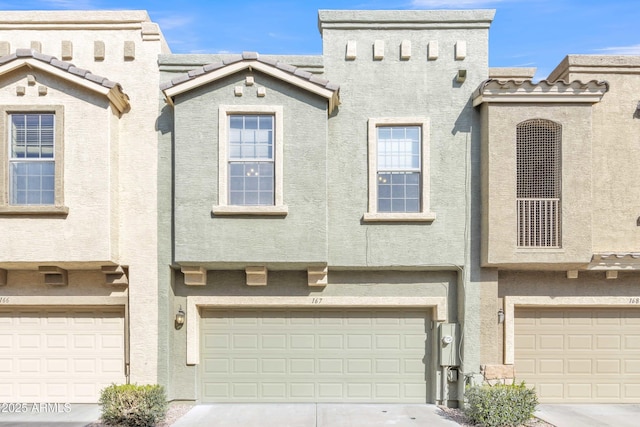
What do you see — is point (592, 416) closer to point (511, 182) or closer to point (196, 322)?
point (511, 182)

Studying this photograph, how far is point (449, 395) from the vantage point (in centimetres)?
1002

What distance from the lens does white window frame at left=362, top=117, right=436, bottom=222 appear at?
970 cm

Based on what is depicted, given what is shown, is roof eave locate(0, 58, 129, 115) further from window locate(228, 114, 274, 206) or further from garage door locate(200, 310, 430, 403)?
garage door locate(200, 310, 430, 403)

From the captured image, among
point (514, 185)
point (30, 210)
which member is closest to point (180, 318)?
point (30, 210)

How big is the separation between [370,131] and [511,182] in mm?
2827

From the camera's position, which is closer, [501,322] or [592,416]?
[592,416]

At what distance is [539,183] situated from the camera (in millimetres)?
9914

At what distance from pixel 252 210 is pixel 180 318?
2630 mm

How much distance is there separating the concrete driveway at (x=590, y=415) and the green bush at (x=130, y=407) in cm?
692

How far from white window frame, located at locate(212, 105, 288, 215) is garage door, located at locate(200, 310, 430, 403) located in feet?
7.37

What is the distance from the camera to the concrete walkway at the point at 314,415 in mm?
8766

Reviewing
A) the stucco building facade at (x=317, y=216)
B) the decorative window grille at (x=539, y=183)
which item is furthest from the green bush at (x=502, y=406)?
the decorative window grille at (x=539, y=183)

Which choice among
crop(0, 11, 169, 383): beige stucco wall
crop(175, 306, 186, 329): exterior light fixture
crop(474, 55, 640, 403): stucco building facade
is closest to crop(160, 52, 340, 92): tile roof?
crop(0, 11, 169, 383): beige stucco wall

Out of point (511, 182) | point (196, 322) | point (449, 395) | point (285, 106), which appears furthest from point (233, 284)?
point (511, 182)
